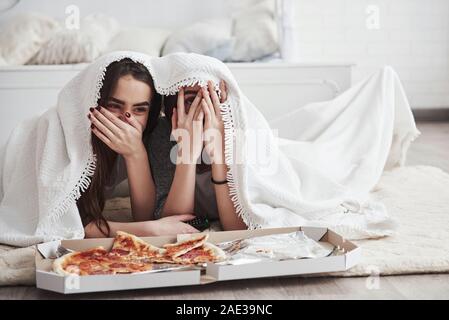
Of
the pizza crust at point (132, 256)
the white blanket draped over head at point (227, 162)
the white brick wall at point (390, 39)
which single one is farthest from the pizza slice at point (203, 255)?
the white brick wall at point (390, 39)

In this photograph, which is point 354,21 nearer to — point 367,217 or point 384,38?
point 384,38

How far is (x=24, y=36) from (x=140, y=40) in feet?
1.80

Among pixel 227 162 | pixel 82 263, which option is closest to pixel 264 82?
pixel 227 162

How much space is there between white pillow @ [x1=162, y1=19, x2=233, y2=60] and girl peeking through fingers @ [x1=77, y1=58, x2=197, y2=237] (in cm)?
171

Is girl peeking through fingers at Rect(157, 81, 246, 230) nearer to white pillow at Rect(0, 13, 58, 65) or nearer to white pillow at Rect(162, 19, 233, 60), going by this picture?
white pillow at Rect(162, 19, 233, 60)

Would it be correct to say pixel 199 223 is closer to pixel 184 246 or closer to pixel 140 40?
pixel 184 246

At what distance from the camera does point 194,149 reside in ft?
5.29

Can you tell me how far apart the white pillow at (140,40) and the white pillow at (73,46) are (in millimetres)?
67

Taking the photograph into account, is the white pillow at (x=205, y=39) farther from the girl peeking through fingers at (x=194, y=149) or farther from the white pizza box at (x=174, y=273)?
the white pizza box at (x=174, y=273)

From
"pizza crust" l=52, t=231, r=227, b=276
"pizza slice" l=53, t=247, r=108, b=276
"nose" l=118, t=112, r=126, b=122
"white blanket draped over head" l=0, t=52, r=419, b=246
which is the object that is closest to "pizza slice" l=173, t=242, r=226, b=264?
"pizza crust" l=52, t=231, r=227, b=276

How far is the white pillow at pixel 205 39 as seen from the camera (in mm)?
3361

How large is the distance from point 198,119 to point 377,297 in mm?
573

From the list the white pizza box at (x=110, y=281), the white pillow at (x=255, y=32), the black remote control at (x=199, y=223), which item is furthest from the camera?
the white pillow at (x=255, y=32)

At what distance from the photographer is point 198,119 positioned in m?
1.60
